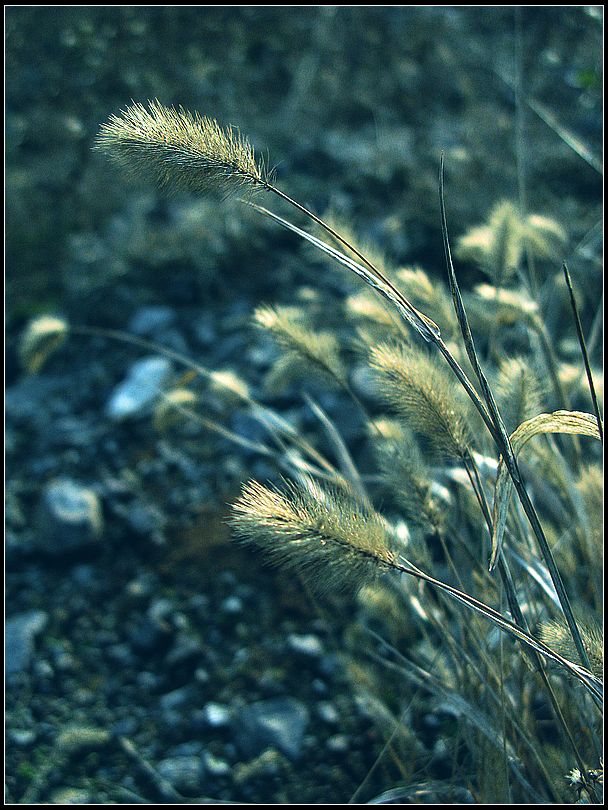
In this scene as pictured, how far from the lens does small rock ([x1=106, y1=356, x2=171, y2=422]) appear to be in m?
2.34

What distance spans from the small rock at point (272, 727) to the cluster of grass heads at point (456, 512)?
0.50 ft

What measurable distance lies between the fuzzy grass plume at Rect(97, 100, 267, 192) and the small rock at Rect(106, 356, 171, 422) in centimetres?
141

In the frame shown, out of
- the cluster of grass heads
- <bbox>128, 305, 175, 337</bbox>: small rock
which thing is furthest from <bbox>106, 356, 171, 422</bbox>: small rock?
the cluster of grass heads

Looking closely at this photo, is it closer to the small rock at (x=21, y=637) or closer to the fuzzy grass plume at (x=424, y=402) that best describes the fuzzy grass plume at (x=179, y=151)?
the fuzzy grass plume at (x=424, y=402)

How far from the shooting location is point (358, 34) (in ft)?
11.4

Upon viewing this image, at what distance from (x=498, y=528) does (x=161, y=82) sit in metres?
2.74

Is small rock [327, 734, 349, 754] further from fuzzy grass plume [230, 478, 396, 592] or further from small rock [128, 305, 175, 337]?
small rock [128, 305, 175, 337]

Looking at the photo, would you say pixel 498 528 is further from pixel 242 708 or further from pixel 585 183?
pixel 585 183

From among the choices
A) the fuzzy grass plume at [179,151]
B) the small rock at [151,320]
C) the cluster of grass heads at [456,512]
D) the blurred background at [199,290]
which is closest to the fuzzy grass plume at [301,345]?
the cluster of grass heads at [456,512]

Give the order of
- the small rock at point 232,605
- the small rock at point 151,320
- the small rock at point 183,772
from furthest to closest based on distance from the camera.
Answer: the small rock at point 151,320, the small rock at point 232,605, the small rock at point 183,772

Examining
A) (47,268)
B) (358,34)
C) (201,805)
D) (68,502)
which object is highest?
(358,34)

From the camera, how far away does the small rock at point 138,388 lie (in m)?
2.34

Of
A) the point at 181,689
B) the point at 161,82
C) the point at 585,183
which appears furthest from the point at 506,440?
the point at 161,82

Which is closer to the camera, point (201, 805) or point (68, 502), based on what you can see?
point (201, 805)
